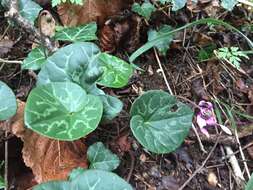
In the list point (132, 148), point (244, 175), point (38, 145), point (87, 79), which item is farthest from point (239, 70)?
point (38, 145)

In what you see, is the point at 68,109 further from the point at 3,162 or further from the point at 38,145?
the point at 3,162

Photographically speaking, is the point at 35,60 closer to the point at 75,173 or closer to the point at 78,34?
the point at 78,34

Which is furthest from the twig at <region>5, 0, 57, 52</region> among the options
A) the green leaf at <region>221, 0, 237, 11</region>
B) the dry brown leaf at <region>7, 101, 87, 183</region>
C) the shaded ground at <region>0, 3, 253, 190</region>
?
the green leaf at <region>221, 0, 237, 11</region>

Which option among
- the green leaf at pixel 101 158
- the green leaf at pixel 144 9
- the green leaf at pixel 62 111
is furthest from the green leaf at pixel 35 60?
the green leaf at pixel 144 9

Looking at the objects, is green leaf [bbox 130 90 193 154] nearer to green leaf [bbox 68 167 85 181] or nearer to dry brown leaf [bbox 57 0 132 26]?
green leaf [bbox 68 167 85 181]

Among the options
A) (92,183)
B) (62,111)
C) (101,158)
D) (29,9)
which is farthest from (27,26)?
(92,183)

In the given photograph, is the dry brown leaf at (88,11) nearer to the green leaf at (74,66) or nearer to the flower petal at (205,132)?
the green leaf at (74,66)
